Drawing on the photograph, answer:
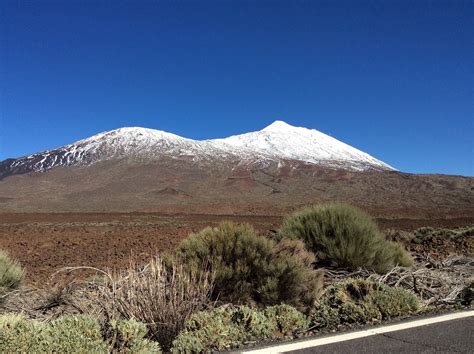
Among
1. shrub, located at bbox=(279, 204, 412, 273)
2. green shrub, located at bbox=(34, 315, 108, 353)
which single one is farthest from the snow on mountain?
green shrub, located at bbox=(34, 315, 108, 353)

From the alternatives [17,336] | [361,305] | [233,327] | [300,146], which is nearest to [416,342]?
[361,305]

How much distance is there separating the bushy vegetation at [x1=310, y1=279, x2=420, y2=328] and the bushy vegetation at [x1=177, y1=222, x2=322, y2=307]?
820 mm

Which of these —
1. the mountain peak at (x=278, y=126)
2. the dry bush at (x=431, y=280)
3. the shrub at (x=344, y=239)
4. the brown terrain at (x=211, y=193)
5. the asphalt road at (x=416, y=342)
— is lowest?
the asphalt road at (x=416, y=342)

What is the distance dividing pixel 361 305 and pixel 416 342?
4.23ft

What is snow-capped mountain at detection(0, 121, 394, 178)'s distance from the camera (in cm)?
12275

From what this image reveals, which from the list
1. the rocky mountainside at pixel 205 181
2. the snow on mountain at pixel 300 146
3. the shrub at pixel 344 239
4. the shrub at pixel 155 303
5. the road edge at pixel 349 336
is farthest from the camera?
the snow on mountain at pixel 300 146

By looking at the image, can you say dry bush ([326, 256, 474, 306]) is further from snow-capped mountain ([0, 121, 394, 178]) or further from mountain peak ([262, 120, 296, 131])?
mountain peak ([262, 120, 296, 131])

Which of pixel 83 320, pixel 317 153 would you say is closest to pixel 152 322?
A: pixel 83 320

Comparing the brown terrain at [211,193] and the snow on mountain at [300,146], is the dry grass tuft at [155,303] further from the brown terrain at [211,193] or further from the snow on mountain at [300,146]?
the snow on mountain at [300,146]

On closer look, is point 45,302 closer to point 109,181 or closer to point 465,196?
point 465,196

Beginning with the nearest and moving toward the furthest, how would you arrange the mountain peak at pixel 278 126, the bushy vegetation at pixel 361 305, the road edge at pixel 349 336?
1. the road edge at pixel 349 336
2. the bushy vegetation at pixel 361 305
3. the mountain peak at pixel 278 126

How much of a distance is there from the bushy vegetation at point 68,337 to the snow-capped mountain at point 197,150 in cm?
11045

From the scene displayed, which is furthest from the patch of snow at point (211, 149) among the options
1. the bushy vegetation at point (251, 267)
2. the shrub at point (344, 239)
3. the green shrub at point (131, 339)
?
the green shrub at point (131, 339)

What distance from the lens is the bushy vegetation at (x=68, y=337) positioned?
13.3 feet
